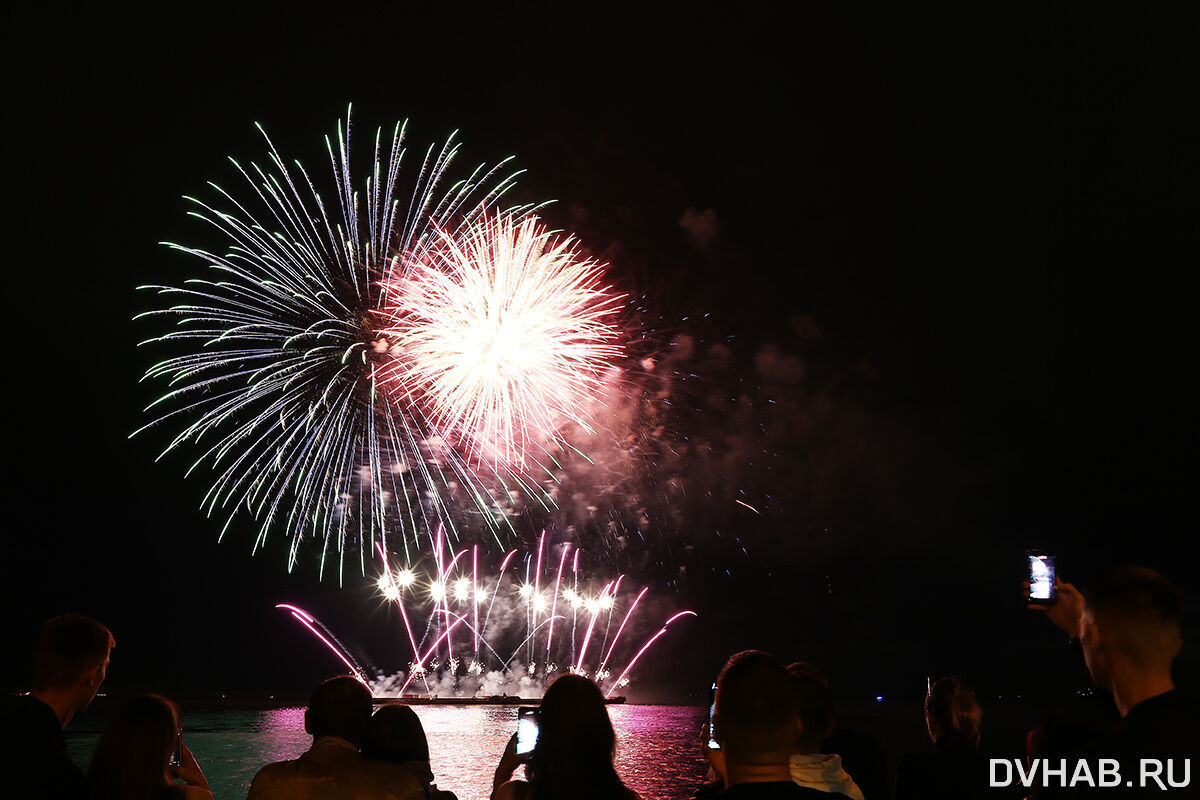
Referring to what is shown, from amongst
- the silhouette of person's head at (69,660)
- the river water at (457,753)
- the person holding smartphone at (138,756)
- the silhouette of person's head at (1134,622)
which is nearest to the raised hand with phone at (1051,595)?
the silhouette of person's head at (1134,622)

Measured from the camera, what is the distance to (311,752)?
468 centimetres

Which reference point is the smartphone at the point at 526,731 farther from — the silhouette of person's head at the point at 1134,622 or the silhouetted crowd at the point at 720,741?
the silhouette of person's head at the point at 1134,622

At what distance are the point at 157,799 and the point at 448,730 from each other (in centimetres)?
9112

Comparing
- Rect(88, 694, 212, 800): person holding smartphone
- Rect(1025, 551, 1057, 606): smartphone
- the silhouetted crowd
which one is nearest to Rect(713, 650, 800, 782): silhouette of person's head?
the silhouetted crowd

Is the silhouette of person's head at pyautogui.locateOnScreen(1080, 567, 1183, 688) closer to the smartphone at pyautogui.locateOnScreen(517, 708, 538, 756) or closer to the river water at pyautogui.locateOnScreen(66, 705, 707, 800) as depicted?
the smartphone at pyautogui.locateOnScreen(517, 708, 538, 756)

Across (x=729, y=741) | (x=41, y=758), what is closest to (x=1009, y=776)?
(x=729, y=741)

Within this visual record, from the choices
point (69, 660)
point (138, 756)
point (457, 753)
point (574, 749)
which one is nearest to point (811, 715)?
point (574, 749)

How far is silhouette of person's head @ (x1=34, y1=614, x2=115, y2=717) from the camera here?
4441 mm

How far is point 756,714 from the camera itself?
10.6ft

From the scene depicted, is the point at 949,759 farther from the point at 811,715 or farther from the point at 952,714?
the point at 811,715

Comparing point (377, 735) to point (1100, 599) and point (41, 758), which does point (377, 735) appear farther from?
point (1100, 599)

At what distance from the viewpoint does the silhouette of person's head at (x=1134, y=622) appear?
322cm

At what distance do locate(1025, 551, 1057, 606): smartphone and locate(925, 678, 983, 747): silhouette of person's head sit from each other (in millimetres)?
1690

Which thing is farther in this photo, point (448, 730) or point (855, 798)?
point (448, 730)
